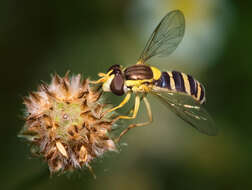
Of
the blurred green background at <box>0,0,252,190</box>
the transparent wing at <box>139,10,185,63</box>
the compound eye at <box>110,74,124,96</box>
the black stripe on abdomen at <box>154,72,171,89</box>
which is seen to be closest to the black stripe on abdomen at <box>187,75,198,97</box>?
the black stripe on abdomen at <box>154,72,171,89</box>

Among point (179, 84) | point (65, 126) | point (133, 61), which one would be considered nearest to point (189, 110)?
point (179, 84)

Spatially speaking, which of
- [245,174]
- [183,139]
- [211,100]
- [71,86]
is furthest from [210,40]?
[71,86]

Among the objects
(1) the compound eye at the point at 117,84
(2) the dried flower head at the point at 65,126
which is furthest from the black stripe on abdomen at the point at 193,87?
(2) the dried flower head at the point at 65,126

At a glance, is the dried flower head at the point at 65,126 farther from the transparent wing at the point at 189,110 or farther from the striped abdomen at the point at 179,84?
the striped abdomen at the point at 179,84

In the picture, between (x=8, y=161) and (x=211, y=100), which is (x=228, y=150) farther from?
(x=8, y=161)

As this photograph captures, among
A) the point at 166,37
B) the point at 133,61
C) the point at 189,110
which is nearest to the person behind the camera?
the point at 189,110

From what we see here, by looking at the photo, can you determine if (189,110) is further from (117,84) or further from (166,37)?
(166,37)
